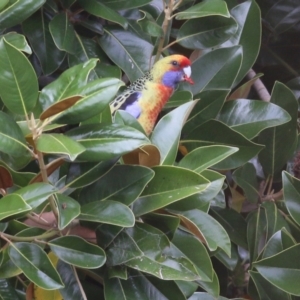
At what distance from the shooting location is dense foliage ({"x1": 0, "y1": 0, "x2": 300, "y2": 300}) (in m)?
0.67

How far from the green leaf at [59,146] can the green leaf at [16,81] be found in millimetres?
52

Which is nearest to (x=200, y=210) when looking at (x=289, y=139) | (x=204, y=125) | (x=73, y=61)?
(x=204, y=125)

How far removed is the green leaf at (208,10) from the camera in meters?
1.04

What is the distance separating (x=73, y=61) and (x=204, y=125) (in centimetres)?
34

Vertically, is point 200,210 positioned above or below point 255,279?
above

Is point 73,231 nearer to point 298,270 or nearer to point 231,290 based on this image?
point 298,270

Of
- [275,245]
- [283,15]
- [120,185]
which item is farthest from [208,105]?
[283,15]

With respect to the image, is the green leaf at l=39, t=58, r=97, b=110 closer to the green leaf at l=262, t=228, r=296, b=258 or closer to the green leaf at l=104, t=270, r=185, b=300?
the green leaf at l=104, t=270, r=185, b=300

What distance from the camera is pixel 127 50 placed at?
1.22 m

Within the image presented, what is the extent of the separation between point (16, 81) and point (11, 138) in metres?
0.07

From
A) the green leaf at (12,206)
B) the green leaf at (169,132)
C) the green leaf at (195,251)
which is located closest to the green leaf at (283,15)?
the green leaf at (169,132)

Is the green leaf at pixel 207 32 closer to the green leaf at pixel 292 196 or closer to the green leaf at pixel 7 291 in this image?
the green leaf at pixel 292 196

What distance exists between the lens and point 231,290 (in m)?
1.31

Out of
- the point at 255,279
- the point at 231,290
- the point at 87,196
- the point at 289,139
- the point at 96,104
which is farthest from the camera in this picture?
the point at 231,290
